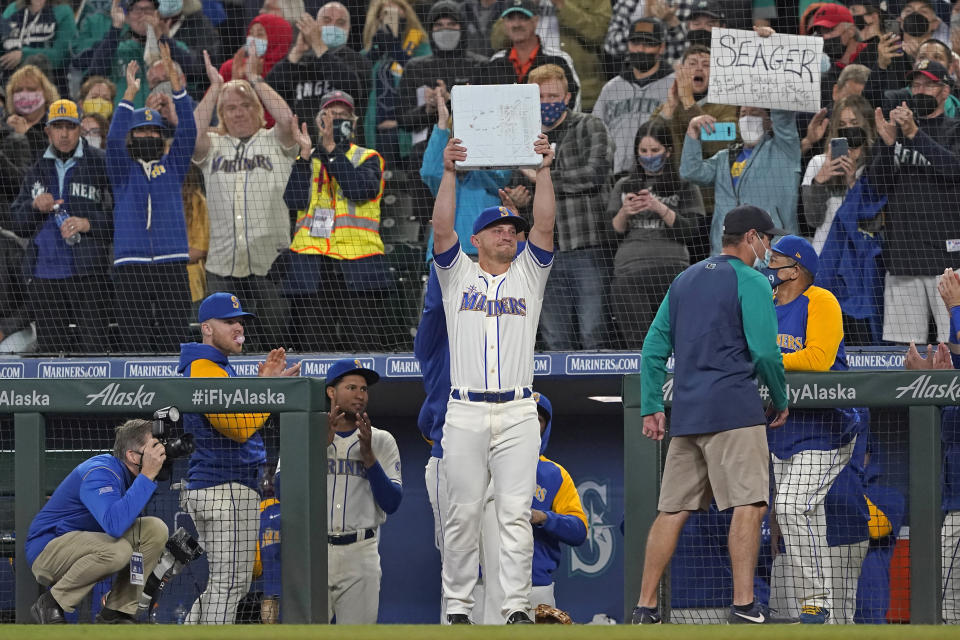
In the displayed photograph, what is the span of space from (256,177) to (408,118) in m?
1.22

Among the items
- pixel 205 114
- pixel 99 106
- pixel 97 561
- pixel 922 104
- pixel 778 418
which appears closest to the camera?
pixel 778 418

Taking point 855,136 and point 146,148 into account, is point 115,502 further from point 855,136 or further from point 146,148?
point 855,136

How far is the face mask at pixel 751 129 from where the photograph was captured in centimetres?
937

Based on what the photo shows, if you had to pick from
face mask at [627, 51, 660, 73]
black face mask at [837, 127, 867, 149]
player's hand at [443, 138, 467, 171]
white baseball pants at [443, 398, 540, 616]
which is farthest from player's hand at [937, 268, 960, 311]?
face mask at [627, 51, 660, 73]

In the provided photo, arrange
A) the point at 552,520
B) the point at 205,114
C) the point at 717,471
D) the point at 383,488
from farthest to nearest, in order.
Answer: the point at 205,114, the point at 383,488, the point at 552,520, the point at 717,471

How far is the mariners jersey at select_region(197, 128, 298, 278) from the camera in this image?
970 cm

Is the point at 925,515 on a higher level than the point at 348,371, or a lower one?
lower

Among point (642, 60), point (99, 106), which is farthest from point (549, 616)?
point (99, 106)

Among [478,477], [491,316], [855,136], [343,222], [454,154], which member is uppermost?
[855,136]

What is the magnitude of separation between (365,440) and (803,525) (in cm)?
224

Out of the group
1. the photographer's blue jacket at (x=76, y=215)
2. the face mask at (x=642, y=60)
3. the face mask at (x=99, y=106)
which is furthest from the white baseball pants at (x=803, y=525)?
the face mask at (x=99, y=106)

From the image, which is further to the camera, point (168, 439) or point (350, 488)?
point (350, 488)

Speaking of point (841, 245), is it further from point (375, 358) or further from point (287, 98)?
point (287, 98)

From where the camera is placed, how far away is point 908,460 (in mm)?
5824
